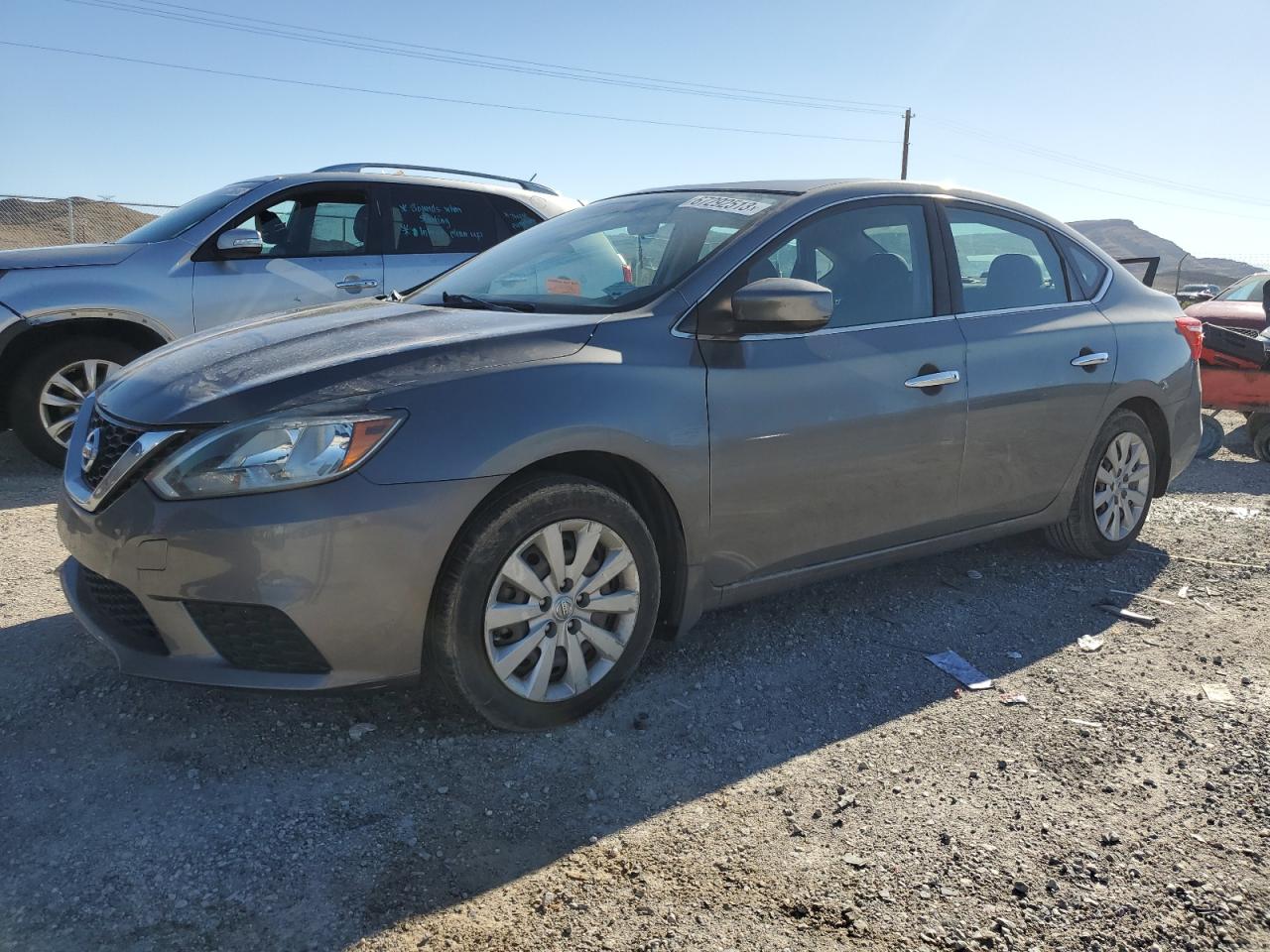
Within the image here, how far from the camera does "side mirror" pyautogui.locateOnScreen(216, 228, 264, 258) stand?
6.26 m

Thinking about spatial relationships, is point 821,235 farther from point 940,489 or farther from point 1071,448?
point 1071,448

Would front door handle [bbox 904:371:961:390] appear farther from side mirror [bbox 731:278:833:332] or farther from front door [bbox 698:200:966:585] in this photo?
side mirror [bbox 731:278:833:332]

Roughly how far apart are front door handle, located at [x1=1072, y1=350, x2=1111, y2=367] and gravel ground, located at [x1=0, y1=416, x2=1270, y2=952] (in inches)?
48.9

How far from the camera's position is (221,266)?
641cm

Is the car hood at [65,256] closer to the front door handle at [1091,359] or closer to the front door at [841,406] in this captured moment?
the front door at [841,406]

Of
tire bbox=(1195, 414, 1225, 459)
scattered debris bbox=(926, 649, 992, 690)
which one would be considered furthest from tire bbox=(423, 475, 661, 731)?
tire bbox=(1195, 414, 1225, 459)

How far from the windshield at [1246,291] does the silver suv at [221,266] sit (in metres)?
8.34

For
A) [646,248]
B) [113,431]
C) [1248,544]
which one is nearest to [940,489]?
[646,248]

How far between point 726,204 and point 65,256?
14.4 ft

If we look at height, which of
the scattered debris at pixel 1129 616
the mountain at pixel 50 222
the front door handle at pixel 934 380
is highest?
the mountain at pixel 50 222

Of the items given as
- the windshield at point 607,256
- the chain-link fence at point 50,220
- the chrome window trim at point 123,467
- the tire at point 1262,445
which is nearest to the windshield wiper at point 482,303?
the windshield at point 607,256

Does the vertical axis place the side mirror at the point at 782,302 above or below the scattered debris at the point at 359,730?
above

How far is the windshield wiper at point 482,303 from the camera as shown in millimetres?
3546

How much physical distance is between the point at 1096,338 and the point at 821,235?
5.25ft
